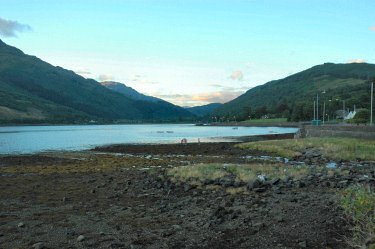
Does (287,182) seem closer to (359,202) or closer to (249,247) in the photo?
(359,202)

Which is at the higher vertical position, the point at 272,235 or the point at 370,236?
the point at 370,236

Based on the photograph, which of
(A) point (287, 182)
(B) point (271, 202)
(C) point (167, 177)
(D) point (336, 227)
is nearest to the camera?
(D) point (336, 227)

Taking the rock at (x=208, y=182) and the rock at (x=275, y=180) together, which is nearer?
the rock at (x=275, y=180)

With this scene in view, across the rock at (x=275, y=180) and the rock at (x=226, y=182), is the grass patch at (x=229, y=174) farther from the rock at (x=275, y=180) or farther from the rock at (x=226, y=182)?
the rock at (x=275, y=180)

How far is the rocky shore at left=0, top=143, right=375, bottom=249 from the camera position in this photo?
8.88m


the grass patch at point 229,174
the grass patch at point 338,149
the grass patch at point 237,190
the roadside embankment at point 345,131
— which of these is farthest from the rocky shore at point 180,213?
the roadside embankment at point 345,131

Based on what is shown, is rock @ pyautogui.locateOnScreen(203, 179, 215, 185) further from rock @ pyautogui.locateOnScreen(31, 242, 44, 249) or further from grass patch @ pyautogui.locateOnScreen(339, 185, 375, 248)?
rock @ pyautogui.locateOnScreen(31, 242, 44, 249)

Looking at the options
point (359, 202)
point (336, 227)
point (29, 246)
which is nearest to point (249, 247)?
point (336, 227)

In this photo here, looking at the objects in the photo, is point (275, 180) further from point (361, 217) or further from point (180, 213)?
point (361, 217)

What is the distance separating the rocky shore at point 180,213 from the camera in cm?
888

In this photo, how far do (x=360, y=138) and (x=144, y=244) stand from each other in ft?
150

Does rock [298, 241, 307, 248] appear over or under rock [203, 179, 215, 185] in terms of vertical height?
over

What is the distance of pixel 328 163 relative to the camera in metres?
29.6

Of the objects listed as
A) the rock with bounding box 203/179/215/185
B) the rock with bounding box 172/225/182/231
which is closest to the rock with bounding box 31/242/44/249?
the rock with bounding box 172/225/182/231
